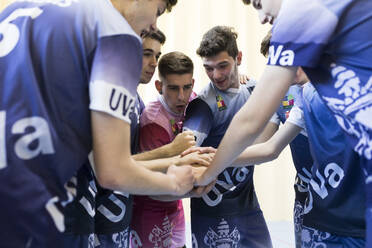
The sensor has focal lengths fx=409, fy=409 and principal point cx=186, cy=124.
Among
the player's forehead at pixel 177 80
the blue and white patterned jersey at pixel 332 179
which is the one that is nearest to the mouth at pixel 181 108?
the player's forehead at pixel 177 80

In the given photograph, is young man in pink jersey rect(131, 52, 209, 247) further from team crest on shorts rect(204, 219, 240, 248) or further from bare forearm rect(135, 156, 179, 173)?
bare forearm rect(135, 156, 179, 173)

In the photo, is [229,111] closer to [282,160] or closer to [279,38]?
[279,38]

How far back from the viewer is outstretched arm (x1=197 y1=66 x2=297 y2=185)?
46.8 inches

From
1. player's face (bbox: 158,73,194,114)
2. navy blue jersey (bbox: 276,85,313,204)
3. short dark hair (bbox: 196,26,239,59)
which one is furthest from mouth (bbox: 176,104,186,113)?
navy blue jersey (bbox: 276,85,313,204)

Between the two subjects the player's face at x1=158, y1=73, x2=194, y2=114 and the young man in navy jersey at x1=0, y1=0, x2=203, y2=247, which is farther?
the player's face at x1=158, y1=73, x2=194, y2=114

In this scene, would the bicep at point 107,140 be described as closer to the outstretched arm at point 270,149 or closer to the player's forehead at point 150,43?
the outstretched arm at point 270,149

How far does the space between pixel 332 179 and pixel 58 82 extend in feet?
3.78

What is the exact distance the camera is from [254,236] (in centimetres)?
235

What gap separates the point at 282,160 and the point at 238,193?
313 cm

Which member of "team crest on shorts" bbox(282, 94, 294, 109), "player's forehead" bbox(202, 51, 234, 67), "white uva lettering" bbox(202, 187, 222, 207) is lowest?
"white uva lettering" bbox(202, 187, 222, 207)

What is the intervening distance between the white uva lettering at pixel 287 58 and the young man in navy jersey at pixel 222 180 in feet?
3.64

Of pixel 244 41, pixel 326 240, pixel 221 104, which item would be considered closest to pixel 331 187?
pixel 326 240

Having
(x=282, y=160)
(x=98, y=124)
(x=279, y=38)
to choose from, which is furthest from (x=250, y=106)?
(x=282, y=160)

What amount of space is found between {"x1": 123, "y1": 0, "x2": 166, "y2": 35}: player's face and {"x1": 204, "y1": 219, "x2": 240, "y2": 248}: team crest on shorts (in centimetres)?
138
